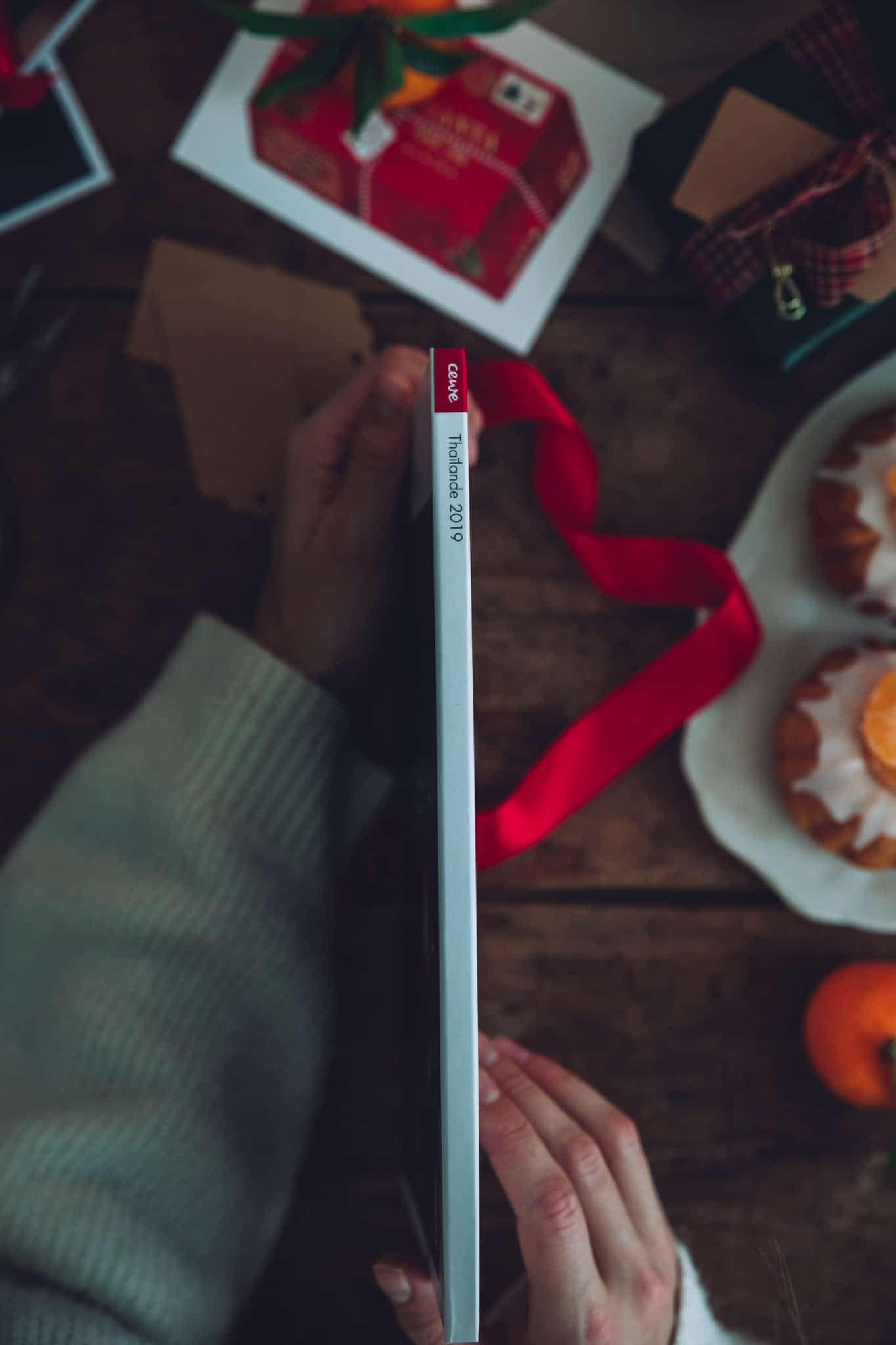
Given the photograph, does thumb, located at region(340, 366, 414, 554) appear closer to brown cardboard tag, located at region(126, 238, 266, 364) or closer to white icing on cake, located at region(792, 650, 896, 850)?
brown cardboard tag, located at region(126, 238, 266, 364)

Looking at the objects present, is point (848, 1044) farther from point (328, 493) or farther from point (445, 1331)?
point (328, 493)

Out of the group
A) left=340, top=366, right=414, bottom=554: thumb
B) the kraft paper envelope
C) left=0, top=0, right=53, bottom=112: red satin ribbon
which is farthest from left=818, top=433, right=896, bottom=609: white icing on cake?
left=0, top=0, right=53, bottom=112: red satin ribbon

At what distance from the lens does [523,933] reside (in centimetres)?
74

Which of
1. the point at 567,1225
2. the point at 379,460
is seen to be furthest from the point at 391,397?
the point at 567,1225

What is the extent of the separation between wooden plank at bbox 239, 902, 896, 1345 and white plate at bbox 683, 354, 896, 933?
41 mm

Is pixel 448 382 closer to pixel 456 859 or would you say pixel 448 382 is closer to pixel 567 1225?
pixel 456 859

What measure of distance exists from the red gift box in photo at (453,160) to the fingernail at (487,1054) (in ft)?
1.72

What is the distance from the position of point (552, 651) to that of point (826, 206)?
35 centimetres

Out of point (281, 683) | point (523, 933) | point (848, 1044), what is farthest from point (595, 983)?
point (281, 683)

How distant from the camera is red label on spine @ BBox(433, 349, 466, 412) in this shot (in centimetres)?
38

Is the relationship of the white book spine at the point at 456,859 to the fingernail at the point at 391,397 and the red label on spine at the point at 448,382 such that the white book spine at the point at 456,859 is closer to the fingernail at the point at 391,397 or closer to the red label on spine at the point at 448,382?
the red label on spine at the point at 448,382

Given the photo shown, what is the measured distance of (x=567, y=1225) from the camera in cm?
54

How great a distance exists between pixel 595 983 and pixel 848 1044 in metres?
0.17

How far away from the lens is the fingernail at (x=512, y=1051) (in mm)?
664
